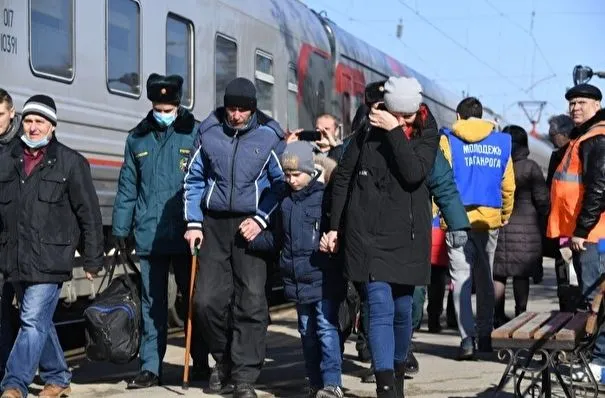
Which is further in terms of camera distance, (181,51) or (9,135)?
(181,51)

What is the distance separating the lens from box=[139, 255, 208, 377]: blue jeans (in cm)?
878

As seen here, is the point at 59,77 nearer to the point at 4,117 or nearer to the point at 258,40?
the point at 4,117

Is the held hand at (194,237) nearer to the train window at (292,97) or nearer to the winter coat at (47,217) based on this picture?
the winter coat at (47,217)

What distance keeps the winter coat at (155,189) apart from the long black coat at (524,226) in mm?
3636

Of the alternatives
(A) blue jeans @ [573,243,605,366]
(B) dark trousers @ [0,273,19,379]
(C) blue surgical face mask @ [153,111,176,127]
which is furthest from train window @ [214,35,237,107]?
(A) blue jeans @ [573,243,605,366]

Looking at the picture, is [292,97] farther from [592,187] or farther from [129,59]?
[592,187]

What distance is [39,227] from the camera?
7910 millimetres

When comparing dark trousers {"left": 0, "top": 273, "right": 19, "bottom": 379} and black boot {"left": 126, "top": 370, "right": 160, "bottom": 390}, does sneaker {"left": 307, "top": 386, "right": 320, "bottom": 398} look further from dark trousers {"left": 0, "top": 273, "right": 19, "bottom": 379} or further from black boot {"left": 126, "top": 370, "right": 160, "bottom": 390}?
dark trousers {"left": 0, "top": 273, "right": 19, "bottom": 379}

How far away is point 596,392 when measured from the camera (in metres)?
7.45

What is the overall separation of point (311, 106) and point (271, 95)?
1829mm

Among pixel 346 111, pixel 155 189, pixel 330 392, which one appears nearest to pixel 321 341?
pixel 330 392

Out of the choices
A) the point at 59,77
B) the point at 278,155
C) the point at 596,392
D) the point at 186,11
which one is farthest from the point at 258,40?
the point at 596,392

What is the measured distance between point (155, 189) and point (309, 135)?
46.3 inches

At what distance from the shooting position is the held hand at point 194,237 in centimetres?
837
